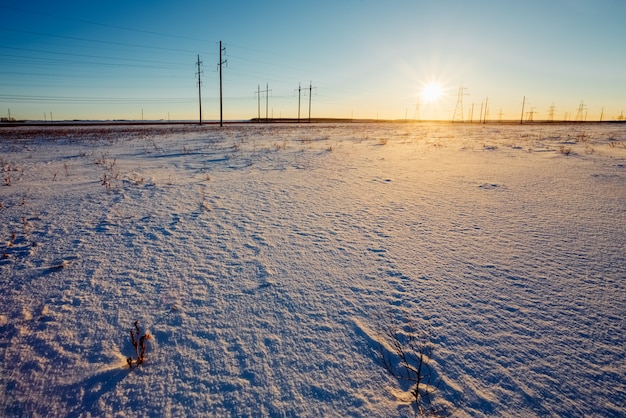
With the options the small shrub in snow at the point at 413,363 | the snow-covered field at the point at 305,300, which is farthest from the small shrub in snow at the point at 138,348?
the small shrub in snow at the point at 413,363

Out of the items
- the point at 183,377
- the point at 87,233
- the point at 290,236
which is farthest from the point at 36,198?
the point at 183,377

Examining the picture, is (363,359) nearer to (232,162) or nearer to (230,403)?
(230,403)

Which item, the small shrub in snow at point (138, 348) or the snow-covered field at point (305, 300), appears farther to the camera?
the small shrub in snow at point (138, 348)

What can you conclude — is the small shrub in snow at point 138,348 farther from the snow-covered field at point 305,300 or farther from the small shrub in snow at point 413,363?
the small shrub in snow at point 413,363

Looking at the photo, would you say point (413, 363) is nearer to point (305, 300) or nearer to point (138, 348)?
point (305, 300)

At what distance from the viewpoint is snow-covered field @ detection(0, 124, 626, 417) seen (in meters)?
1.69

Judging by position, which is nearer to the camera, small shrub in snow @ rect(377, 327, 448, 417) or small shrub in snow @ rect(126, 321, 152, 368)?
Result: small shrub in snow @ rect(377, 327, 448, 417)

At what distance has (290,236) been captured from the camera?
3.70m

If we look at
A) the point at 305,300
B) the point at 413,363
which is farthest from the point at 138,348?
the point at 413,363

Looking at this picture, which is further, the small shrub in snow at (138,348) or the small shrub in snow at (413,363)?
the small shrub in snow at (138,348)

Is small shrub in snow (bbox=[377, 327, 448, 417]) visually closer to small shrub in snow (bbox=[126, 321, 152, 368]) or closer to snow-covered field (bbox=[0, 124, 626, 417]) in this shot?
snow-covered field (bbox=[0, 124, 626, 417])

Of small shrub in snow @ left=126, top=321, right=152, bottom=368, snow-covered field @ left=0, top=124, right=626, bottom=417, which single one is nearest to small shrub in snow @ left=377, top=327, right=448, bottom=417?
snow-covered field @ left=0, top=124, right=626, bottom=417

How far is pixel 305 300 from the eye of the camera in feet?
8.22

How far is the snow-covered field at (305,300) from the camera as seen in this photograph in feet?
5.55
